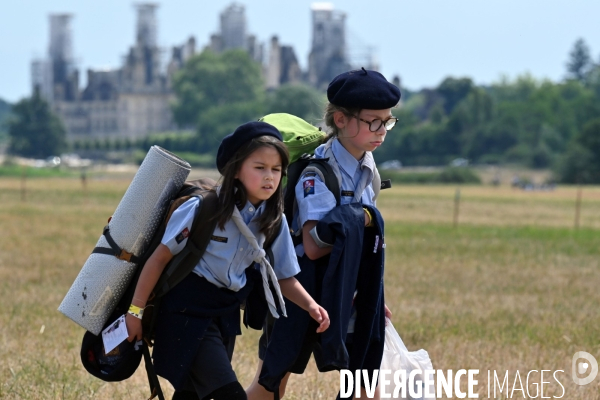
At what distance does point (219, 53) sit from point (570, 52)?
57048mm

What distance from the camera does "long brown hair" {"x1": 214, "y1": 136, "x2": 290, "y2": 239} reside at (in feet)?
13.6

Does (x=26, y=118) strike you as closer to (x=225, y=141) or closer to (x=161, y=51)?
(x=161, y=51)

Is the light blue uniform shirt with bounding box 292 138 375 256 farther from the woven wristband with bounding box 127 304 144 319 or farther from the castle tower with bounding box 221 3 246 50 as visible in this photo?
the castle tower with bounding box 221 3 246 50

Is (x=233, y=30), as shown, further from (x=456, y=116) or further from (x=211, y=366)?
(x=211, y=366)

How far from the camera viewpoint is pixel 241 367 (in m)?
6.69

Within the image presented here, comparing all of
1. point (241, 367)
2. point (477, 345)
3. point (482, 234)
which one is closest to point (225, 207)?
point (241, 367)

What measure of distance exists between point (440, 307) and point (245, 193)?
590cm

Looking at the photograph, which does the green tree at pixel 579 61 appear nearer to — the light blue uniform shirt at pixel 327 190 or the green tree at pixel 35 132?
the green tree at pixel 35 132

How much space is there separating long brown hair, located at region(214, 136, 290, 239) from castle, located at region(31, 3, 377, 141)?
162152 millimetres

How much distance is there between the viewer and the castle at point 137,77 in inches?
6693

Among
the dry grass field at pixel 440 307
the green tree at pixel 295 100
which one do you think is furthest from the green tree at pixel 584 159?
the dry grass field at pixel 440 307

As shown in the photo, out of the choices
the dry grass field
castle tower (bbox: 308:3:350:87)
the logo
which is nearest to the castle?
castle tower (bbox: 308:3:350:87)

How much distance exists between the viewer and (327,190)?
4.33m

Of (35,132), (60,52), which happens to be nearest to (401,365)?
(35,132)
